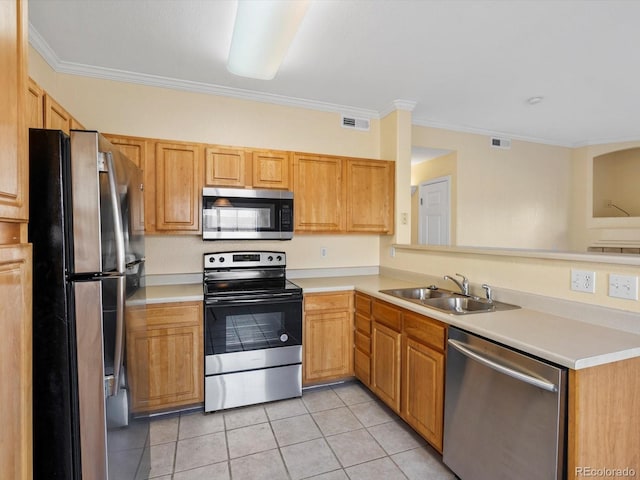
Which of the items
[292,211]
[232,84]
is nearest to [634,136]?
[292,211]

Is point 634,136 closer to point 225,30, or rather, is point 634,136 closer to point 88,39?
point 225,30

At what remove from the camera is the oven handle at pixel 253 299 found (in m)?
2.46

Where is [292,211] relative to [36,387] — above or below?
above

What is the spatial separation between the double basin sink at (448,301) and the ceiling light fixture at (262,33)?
6.10ft

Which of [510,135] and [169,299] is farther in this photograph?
[510,135]

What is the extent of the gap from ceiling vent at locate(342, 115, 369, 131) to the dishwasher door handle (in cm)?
251

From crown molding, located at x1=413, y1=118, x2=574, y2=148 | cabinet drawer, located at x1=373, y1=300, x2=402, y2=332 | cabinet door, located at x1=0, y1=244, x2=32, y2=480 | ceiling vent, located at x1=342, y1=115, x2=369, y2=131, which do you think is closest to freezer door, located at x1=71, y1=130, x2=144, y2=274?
cabinet door, located at x1=0, y1=244, x2=32, y2=480

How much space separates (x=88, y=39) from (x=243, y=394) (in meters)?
2.79

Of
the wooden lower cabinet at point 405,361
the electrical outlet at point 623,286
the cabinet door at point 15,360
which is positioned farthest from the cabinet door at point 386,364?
the cabinet door at point 15,360

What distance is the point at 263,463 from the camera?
198 cm

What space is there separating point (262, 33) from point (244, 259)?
178cm

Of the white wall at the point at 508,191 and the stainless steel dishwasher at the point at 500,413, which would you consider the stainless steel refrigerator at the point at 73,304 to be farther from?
the white wall at the point at 508,191

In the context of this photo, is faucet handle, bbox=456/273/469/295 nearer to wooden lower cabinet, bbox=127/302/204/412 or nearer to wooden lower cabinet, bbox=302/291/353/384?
wooden lower cabinet, bbox=302/291/353/384

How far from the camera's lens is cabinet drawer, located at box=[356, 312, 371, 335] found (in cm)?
271
